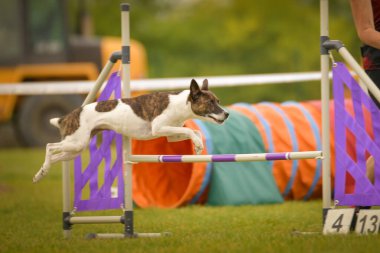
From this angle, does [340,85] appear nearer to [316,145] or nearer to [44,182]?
[316,145]

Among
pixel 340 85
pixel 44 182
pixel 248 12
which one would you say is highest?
pixel 248 12

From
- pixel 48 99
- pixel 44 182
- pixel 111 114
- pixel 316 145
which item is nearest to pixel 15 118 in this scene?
pixel 48 99

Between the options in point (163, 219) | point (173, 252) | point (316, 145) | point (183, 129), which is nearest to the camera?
point (173, 252)

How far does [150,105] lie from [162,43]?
74.2 feet

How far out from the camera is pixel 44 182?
37.0 feet

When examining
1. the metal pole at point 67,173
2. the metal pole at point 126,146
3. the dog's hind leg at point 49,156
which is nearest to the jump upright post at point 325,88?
the metal pole at point 126,146

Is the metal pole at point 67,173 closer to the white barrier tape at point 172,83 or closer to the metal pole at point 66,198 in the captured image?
the metal pole at point 66,198

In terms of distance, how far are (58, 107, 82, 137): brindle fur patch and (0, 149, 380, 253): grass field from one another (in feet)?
2.70

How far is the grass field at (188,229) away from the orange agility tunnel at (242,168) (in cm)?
29

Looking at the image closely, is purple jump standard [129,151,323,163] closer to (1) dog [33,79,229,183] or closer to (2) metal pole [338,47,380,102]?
(1) dog [33,79,229,183]

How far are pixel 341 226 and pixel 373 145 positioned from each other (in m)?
0.62

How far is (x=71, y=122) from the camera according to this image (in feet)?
20.4

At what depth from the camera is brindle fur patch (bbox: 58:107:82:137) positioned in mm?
6195

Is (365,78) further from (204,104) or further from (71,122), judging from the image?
(71,122)
